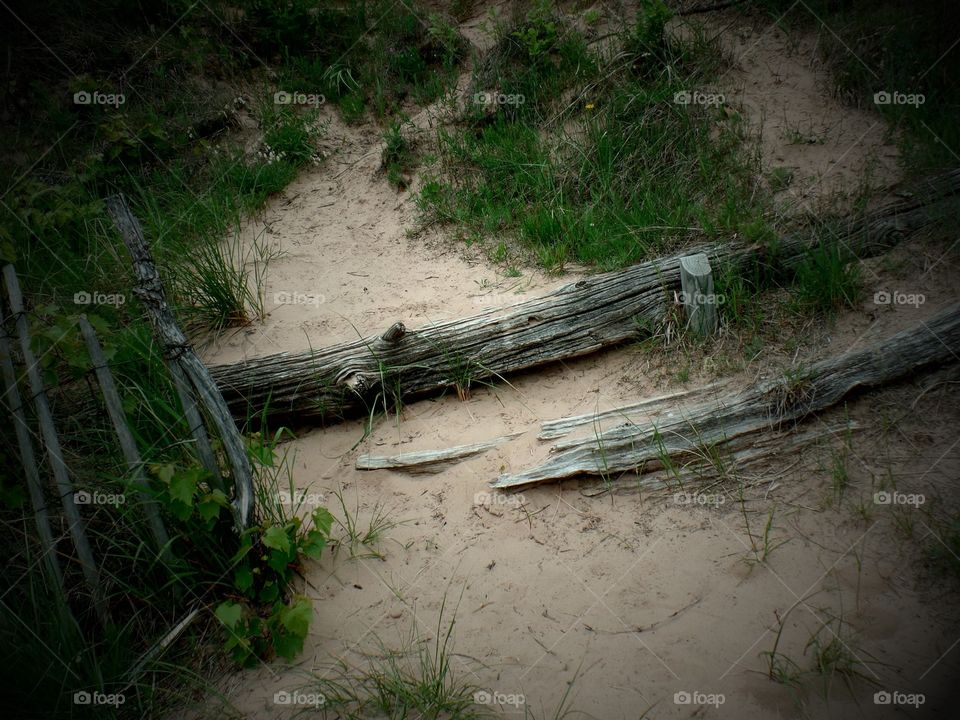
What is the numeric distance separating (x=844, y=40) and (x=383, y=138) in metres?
4.49

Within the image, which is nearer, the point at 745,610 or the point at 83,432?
the point at 745,610

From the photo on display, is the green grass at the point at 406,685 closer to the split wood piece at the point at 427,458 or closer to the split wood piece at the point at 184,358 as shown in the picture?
the split wood piece at the point at 184,358

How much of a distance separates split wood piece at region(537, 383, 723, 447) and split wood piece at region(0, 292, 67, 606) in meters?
2.52

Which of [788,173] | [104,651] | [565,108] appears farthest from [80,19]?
[788,173]

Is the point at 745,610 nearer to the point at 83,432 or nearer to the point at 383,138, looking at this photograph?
the point at 83,432

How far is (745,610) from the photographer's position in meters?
2.64
